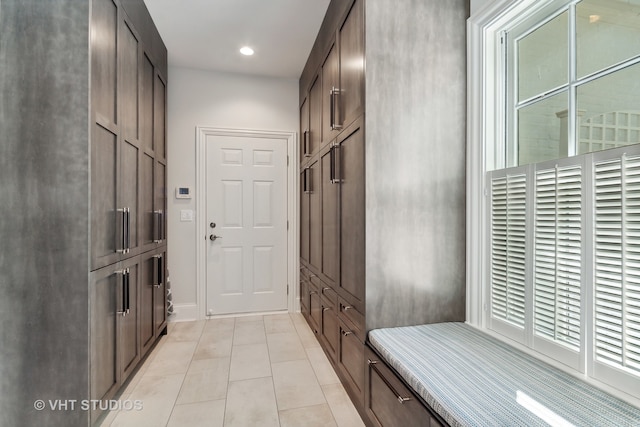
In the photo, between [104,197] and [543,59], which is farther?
[104,197]

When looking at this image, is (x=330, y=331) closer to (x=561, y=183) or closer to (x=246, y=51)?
(x=561, y=183)

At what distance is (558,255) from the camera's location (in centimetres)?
139

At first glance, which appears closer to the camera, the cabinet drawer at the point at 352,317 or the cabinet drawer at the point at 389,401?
the cabinet drawer at the point at 389,401

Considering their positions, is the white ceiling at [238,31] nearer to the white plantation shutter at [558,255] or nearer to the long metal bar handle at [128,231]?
the long metal bar handle at [128,231]

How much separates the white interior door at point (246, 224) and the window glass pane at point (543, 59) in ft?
8.41

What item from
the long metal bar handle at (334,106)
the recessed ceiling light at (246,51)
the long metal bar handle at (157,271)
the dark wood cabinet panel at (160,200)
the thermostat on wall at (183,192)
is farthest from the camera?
the thermostat on wall at (183,192)

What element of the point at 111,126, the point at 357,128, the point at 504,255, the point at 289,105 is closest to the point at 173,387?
the point at 111,126

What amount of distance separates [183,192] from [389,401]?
288cm

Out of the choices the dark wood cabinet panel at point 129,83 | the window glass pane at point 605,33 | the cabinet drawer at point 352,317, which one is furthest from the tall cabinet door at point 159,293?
the window glass pane at point 605,33

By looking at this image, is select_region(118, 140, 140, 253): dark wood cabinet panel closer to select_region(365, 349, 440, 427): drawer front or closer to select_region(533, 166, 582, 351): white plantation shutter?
select_region(365, 349, 440, 427): drawer front

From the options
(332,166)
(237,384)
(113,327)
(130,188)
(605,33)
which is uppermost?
(605,33)

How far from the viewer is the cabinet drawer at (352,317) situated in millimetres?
1828

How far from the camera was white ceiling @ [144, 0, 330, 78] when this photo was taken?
2527mm

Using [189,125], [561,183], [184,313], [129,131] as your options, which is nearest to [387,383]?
[561,183]
